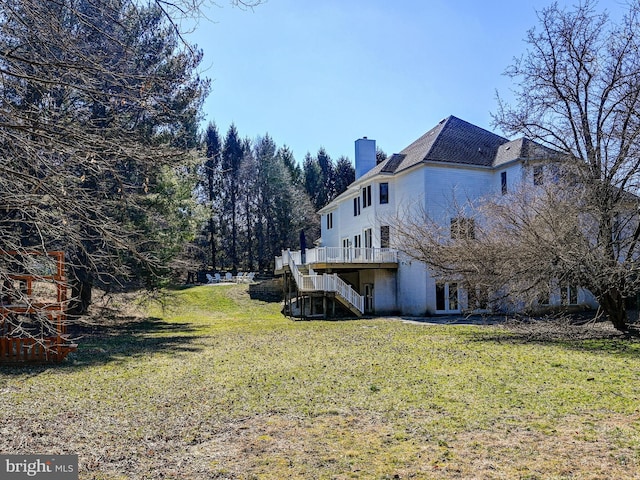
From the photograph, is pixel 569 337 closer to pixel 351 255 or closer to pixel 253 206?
pixel 351 255

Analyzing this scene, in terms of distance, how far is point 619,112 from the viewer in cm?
1216

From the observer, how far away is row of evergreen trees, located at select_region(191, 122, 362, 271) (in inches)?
1718

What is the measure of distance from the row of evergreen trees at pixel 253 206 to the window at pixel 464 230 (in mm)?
28687

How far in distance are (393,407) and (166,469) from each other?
9.19ft

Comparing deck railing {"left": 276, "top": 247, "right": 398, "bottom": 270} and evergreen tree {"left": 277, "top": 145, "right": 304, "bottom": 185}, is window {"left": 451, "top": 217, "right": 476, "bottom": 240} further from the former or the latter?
evergreen tree {"left": 277, "top": 145, "right": 304, "bottom": 185}

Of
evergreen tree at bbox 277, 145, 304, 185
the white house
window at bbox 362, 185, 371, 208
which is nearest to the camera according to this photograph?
the white house

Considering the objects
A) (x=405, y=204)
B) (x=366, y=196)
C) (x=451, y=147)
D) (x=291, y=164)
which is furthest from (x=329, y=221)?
(x=291, y=164)

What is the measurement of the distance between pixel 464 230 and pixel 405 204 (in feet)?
26.0

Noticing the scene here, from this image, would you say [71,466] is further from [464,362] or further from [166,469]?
[464,362]

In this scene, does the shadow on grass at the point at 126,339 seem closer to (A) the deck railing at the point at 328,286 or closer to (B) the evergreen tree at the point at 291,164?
(A) the deck railing at the point at 328,286

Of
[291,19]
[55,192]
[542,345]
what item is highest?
[291,19]

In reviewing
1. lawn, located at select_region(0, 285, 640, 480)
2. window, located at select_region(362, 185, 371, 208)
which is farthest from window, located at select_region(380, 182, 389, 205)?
lawn, located at select_region(0, 285, 640, 480)

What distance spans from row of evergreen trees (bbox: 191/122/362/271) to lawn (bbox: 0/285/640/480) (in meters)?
32.5

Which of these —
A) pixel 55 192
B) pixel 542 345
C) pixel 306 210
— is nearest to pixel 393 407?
pixel 55 192
